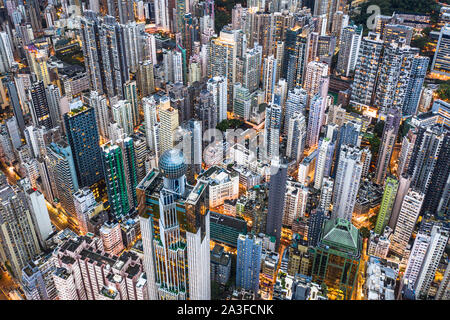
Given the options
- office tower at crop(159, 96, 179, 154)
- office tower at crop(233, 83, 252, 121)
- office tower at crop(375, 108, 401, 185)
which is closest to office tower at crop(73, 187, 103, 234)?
office tower at crop(159, 96, 179, 154)

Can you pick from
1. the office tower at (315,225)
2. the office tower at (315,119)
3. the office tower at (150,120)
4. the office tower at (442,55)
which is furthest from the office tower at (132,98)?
the office tower at (442,55)

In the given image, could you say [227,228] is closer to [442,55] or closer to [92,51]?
[92,51]

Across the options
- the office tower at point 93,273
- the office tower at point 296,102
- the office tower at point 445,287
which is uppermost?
the office tower at point 296,102

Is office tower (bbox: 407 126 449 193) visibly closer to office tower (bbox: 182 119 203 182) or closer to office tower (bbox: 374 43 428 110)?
office tower (bbox: 374 43 428 110)

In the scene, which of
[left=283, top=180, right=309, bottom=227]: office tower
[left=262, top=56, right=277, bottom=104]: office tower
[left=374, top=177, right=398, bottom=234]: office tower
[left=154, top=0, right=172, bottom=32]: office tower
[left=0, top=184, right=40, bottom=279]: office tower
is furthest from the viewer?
[left=154, top=0, right=172, bottom=32]: office tower

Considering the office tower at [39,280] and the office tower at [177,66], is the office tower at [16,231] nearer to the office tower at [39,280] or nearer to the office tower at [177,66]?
the office tower at [39,280]

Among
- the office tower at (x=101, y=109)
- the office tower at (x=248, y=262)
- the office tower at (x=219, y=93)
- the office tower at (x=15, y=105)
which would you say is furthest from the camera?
the office tower at (x=219, y=93)
